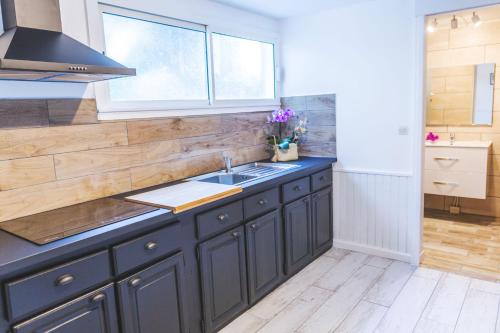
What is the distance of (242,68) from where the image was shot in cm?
340

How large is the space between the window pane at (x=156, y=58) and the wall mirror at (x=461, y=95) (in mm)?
3032

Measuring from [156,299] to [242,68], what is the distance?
2272 millimetres

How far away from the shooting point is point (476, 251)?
336 cm

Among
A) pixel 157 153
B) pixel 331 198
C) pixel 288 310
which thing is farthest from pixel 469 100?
pixel 157 153

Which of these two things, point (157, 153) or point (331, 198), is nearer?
point (157, 153)

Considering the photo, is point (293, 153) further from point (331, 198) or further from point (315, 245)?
point (315, 245)

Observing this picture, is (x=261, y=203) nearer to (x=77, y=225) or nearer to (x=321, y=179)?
(x=321, y=179)

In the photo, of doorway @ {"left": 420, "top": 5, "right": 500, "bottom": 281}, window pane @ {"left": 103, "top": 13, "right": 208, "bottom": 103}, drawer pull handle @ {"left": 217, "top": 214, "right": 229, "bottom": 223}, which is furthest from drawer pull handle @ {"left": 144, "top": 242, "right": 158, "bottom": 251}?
doorway @ {"left": 420, "top": 5, "right": 500, "bottom": 281}

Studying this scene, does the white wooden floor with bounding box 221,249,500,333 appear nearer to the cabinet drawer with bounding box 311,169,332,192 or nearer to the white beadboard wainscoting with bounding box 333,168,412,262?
the white beadboard wainscoting with bounding box 333,168,412,262

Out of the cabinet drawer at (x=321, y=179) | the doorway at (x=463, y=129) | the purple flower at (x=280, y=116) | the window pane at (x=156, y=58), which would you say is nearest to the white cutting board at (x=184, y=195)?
the window pane at (x=156, y=58)

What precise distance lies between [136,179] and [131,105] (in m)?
0.48

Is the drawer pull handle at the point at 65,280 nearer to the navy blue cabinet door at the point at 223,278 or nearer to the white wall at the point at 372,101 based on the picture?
the navy blue cabinet door at the point at 223,278

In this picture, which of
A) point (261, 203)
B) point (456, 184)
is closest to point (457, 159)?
point (456, 184)

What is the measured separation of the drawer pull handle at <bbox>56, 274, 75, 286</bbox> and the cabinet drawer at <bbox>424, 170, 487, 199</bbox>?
3997mm
